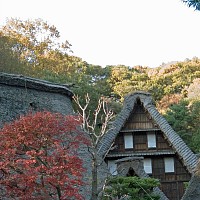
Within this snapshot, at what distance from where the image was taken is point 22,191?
1077 cm

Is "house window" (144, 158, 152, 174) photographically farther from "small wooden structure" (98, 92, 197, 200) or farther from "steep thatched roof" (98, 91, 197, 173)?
"steep thatched roof" (98, 91, 197, 173)

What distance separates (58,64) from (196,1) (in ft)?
88.0

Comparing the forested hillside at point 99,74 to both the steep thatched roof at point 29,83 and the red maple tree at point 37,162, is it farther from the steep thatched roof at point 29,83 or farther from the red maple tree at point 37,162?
the red maple tree at point 37,162

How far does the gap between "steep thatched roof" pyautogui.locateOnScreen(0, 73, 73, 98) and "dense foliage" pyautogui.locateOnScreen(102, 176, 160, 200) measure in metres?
5.27

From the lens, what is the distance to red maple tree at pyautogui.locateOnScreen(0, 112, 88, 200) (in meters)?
10.9

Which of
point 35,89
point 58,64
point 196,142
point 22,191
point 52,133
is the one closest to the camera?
point 22,191

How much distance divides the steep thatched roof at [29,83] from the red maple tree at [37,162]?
18.1 feet

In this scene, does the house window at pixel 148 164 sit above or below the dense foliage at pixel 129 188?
above

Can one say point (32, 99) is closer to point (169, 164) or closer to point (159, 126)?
point (159, 126)

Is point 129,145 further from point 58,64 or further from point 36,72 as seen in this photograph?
point 58,64

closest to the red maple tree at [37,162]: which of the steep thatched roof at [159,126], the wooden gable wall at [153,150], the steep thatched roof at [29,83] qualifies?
the steep thatched roof at [29,83]

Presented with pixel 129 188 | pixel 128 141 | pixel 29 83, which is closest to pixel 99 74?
pixel 128 141

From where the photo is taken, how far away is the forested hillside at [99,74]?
94.6ft

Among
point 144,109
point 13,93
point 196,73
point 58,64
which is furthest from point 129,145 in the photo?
point 196,73
